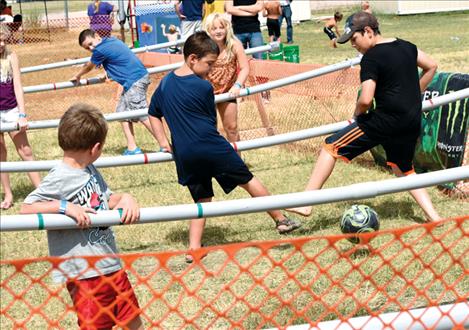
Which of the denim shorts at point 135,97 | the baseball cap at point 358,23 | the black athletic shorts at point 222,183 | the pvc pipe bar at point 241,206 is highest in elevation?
the baseball cap at point 358,23

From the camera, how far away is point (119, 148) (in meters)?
11.2

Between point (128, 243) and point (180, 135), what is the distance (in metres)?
1.35

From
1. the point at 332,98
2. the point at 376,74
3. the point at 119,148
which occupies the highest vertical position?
the point at 376,74

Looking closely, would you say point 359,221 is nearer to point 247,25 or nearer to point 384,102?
point 384,102

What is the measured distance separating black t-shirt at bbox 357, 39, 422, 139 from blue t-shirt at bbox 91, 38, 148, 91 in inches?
165

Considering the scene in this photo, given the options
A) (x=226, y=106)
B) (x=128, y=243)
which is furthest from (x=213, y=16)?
(x=128, y=243)

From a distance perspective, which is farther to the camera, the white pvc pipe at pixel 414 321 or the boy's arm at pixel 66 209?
the boy's arm at pixel 66 209

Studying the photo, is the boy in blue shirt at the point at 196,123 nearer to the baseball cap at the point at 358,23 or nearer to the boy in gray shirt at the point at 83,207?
the baseball cap at the point at 358,23

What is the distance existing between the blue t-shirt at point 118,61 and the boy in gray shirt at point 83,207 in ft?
19.6

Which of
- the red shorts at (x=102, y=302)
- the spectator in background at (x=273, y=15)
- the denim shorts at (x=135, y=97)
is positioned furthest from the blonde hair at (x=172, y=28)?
the red shorts at (x=102, y=302)

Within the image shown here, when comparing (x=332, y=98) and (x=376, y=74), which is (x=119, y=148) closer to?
(x=332, y=98)

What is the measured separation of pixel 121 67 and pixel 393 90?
4.55 m

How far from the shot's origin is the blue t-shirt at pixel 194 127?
5.97 m

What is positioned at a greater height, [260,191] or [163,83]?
[163,83]
